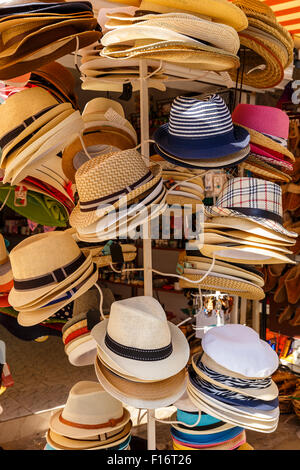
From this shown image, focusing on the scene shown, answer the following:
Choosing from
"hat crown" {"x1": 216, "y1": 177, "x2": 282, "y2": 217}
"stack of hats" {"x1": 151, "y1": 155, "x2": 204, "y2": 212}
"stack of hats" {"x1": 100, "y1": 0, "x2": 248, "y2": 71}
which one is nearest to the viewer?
"stack of hats" {"x1": 100, "y1": 0, "x2": 248, "y2": 71}

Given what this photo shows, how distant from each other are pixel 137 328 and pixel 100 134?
2.36ft

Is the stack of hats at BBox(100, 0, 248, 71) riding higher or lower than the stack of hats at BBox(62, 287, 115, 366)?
higher

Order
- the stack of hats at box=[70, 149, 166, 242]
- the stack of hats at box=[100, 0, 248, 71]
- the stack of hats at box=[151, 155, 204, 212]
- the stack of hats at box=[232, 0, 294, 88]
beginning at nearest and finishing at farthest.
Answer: the stack of hats at box=[100, 0, 248, 71], the stack of hats at box=[70, 149, 166, 242], the stack of hats at box=[232, 0, 294, 88], the stack of hats at box=[151, 155, 204, 212]

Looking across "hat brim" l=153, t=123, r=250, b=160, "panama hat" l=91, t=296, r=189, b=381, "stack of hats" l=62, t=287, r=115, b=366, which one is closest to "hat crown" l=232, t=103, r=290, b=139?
"hat brim" l=153, t=123, r=250, b=160

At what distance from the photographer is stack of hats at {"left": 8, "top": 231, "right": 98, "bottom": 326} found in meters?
1.41

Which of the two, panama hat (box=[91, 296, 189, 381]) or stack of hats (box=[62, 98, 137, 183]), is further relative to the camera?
stack of hats (box=[62, 98, 137, 183])

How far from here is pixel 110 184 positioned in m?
1.31

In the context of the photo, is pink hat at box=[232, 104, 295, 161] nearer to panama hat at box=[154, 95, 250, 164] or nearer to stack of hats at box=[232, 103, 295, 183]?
stack of hats at box=[232, 103, 295, 183]

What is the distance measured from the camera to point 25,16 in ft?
3.89

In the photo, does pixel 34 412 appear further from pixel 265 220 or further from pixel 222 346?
pixel 265 220

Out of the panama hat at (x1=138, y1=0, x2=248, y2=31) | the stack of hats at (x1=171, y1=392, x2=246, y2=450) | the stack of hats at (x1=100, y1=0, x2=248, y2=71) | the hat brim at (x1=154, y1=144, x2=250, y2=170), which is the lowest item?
the stack of hats at (x1=171, y1=392, x2=246, y2=450)

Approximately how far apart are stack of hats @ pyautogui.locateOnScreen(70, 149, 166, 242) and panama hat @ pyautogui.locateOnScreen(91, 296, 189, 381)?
27cm

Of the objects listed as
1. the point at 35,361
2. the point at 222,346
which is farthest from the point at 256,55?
the point at 35,361

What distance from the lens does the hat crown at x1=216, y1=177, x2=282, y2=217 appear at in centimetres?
151
